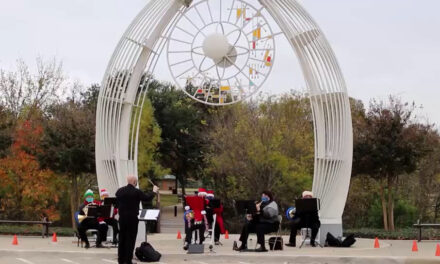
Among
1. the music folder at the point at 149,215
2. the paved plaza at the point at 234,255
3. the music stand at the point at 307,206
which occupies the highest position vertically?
the music stand at the point at 307,206

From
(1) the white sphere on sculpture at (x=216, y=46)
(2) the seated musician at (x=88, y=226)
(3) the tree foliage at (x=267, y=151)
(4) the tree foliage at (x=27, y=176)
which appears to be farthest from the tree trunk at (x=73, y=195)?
(1) the white sphere on sculpture at (x=216, y=46)

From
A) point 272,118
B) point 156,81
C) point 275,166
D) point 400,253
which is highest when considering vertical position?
point 156,81

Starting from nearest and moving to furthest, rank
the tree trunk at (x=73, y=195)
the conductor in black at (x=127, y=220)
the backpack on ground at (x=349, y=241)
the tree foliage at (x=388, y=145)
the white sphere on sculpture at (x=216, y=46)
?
1. the conductor in black at (x=127, y=220)
2. the backpack on ground at (x=349, y=241)
3. the white sphere on sculpture at (x=216, y=46)
4. the tree foliage at (x=388, y=145)
5. the tree trunk at (x=73, y=195)

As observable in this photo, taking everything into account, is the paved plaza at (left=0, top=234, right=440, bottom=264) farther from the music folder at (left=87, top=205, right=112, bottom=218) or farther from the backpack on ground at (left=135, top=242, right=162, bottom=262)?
the music folder at (left=87, top=205, right=112, bottom=218)

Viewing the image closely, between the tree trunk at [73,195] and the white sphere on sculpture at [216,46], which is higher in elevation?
the white sphere on sculpture at [216,46]

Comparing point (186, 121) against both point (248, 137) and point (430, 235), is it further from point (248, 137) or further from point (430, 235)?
point (430, 235)

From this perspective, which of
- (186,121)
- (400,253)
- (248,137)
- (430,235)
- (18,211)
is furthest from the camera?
(186,121)

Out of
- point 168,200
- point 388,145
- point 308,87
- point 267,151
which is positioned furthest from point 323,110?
point 168,200

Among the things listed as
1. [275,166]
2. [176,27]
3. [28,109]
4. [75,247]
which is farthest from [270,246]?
[28,109]

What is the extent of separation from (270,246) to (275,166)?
13.0 meters

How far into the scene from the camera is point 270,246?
47.4 ft

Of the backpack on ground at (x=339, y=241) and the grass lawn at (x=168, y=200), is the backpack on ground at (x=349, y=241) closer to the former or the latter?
the backpack on ground at (x=339, y=241)

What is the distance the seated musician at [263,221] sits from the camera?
13992mm

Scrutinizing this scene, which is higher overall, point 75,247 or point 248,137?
point 248,137
